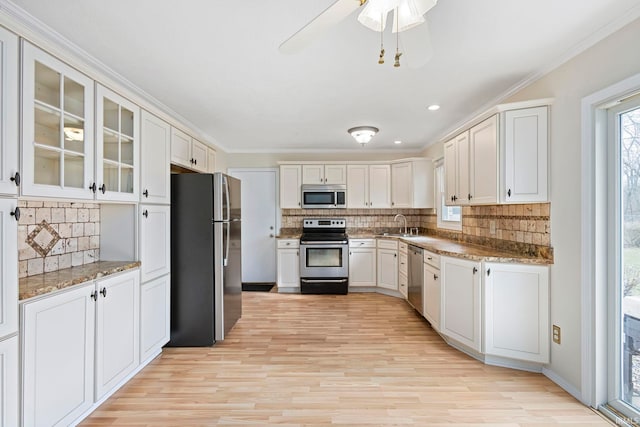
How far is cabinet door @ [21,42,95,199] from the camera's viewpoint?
1417 millimetres

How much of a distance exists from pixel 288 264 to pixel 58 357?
10.5 ft

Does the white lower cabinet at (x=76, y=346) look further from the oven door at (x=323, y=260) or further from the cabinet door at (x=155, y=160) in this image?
the oven door at (x=323, y=260)

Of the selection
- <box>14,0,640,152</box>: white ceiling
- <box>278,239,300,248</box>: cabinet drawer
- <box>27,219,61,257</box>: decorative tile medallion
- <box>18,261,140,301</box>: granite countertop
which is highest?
<box>14,0,640,152</box>: white ceiling

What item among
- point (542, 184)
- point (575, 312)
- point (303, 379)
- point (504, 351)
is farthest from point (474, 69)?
point (303, 379)

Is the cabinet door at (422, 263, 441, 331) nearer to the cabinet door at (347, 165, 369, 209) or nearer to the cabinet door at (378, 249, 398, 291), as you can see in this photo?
the cabinet door at (378, 249, 398, 291)

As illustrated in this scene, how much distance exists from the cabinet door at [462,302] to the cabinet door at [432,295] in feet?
0.33

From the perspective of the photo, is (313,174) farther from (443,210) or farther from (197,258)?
(197,258)

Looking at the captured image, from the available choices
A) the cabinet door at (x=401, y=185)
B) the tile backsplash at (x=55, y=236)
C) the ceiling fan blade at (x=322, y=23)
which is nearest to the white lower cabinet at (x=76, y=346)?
the tile backsplash at (x=55, y=236)

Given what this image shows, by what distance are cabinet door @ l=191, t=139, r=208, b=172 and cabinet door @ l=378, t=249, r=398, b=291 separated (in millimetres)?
2810

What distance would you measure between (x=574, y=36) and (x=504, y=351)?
2.25 meters

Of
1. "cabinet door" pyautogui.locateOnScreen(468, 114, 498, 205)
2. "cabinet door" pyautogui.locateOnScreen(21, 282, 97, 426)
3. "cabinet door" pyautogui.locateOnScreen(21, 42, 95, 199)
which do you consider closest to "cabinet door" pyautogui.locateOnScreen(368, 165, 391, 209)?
"cabinet door" pyautogui.locateOnScreen(468, 114, 498, 205)

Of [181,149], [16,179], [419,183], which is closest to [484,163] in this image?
[419,183]

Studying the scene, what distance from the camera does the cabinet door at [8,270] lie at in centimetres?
129

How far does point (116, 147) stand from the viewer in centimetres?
207
